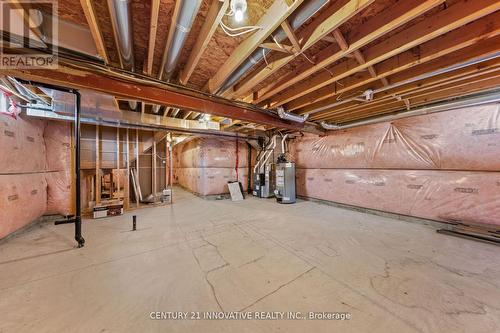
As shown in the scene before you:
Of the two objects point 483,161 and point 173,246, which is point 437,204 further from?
point 173,246

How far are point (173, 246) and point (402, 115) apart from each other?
191 inches

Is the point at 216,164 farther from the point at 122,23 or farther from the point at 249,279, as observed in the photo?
the point at 122,23

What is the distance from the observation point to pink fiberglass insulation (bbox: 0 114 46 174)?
2334 millimetres

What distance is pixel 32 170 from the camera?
9.41ft

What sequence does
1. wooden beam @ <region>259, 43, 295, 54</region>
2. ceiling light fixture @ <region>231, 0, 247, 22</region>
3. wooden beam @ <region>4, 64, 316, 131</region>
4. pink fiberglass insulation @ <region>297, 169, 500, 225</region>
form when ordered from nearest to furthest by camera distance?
ceiling light fixture @ <region>231, 0, 247, 22</region>
wooden beam @ <region>259, 43, 295, 54</region>
wooden beam @ <region>4, 64, 316, 131</region>
pink fiberglass insulation @ <region>297, 169, 500, 225</region>

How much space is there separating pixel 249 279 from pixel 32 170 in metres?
4.01

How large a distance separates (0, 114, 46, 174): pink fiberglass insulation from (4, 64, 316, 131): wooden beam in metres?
1.39

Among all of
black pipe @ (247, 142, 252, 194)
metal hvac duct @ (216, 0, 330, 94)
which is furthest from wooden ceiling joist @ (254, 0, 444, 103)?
black pipe @ (247, 142, 252, 194)

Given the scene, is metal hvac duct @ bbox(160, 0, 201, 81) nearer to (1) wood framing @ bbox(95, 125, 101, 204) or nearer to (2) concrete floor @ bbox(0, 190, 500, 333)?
(2) concrete floor @ bbox(0, 190, 500, 333)

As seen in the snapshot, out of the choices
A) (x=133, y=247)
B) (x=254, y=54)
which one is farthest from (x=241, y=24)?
(x=133, y=247)

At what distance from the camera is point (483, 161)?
269cm

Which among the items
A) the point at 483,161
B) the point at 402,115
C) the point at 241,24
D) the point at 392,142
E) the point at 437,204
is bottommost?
the point at 437,204

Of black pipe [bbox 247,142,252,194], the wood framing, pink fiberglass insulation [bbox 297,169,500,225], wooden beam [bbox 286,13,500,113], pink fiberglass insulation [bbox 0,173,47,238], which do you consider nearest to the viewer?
wooden beam [bbox 286,13,500,113]

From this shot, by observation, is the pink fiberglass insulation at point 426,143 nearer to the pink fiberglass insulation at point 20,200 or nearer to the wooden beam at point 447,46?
the wooden beam at point 447,46
